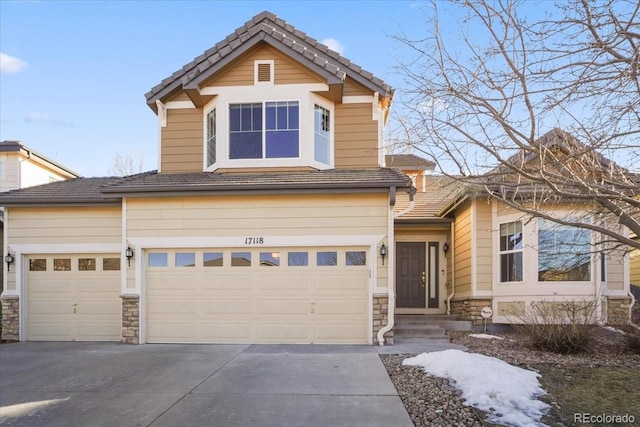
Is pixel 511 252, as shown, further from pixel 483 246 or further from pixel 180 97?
pixel 180 97

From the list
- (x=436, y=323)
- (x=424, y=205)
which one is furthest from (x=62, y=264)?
(x=424, y=205)

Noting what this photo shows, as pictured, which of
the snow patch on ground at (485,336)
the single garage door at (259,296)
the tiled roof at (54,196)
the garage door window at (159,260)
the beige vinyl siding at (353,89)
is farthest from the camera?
the beige vinyl siding at (353,89)

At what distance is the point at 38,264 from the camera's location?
35.3 ft

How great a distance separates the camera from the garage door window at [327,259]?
9469 mm

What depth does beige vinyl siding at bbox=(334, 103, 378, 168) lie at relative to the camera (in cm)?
1079

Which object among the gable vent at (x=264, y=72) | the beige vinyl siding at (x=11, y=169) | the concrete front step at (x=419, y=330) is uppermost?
the gable vent at (x=264, y=72)

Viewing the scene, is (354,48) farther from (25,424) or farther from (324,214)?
(25,424)

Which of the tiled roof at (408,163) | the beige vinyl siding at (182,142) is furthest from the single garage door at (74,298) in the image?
the tiled roof at (408,163)

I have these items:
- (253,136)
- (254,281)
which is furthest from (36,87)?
(254,281)

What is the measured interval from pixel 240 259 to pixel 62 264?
4.50 metres

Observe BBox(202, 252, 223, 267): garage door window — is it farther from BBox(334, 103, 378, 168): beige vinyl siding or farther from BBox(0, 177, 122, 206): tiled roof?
BBox(334, 103, 378, 168): beige vinyl siding

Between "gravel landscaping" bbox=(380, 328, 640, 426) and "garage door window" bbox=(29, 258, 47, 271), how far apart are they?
825 cm

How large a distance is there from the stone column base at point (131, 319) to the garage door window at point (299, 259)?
3.34 m

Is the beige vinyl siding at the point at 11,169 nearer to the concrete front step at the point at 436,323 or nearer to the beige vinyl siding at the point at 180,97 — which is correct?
the beige vinyl siding at the point at 180,97
